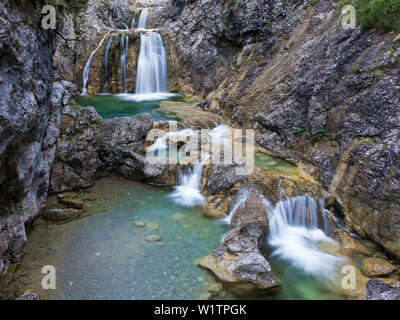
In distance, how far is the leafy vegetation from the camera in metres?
6.95

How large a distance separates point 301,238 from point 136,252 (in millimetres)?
3455

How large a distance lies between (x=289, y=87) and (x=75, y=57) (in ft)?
40.1

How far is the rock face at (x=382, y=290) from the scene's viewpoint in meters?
4.06

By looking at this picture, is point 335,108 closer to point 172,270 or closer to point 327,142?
point 327,142

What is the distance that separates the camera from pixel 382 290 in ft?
14.2

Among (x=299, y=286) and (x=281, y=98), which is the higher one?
(x=281, y=98)

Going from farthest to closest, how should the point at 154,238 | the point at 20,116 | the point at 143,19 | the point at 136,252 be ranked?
1. the point at 143,19
2. the point at 154,238
3. the point at 136,252
4. the point at 20,116

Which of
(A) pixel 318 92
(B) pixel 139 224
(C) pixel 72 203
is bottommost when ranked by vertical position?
(B) pixel 139 224

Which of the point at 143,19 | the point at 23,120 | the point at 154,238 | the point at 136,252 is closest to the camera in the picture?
the point at 23,120

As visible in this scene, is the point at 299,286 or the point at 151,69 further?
the point at 151,69

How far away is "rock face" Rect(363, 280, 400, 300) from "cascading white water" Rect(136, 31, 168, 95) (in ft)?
44.6

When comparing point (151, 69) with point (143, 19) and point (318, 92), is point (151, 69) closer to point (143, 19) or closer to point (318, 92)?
point (143, 19)

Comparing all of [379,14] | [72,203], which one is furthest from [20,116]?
[379,14]

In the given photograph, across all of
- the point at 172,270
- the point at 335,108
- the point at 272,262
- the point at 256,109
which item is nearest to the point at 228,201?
the point at 272,262
